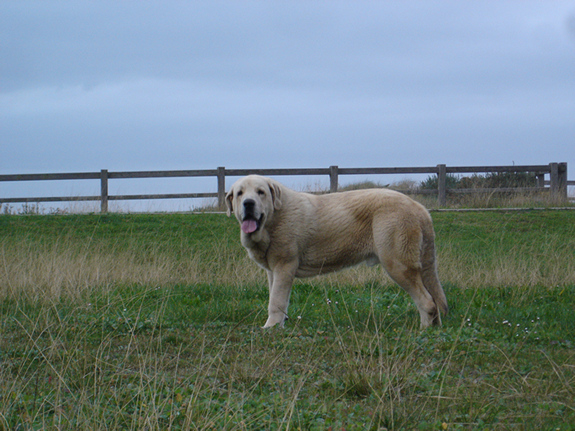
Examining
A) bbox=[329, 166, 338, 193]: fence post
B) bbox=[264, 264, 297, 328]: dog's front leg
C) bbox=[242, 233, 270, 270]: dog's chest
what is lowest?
bbox=[264, 264, 297, 328]: dog's front leg

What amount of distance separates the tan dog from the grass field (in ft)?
1.31

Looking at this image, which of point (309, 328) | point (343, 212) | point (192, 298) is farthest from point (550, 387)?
point (192, 298)

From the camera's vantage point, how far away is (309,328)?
5.28 meters

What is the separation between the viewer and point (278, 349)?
15.1 ft

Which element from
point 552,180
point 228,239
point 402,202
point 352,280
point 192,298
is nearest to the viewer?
point 402,202

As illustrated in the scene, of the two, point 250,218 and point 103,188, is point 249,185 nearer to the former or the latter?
point 250,218

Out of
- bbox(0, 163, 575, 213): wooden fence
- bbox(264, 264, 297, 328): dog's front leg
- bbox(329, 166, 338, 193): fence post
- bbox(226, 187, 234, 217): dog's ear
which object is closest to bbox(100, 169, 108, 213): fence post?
bbox(0, 163, 575, 213): wooden fence

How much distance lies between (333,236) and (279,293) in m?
0.83

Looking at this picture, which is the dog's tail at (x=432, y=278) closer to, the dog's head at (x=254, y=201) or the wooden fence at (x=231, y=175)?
the dog's head at (x=254, y=201)

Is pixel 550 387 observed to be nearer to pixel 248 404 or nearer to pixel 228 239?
pixel 248 404

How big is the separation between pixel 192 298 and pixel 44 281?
2.13 metres

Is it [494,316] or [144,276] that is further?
[144,276]

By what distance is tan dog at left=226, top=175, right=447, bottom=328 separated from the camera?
216 inches

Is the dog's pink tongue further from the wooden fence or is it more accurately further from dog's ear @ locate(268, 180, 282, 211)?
the wooden fence
